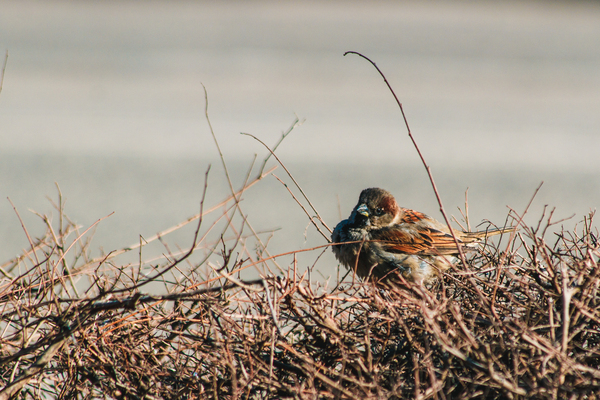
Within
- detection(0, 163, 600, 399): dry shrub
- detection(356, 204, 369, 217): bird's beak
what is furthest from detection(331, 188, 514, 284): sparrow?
detection(0, 163, 600, 399): dry shrub

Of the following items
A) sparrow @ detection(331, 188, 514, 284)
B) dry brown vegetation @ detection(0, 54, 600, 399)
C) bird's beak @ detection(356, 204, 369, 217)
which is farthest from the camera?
bird's beak @ detection(356, 204, 369, 217)

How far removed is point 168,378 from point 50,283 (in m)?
0.56

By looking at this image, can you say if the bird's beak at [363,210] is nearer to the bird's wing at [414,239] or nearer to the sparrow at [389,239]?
the sparrow at [389,239]

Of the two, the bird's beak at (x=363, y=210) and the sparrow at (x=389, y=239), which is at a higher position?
the bird's beak at (x=363, y=210)

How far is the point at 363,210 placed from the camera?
3.21m

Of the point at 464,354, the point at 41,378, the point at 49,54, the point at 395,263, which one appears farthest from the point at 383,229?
the point at 49,54

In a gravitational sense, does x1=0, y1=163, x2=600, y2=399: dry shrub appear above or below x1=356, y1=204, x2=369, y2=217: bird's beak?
below

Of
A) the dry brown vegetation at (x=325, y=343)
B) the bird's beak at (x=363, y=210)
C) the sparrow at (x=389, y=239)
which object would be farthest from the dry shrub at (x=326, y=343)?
the bird's beak at (x=363, y=210)

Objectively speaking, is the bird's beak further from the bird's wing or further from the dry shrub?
the dry shrub

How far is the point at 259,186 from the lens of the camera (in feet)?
28.6

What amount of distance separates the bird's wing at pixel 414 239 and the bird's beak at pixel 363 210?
140mm

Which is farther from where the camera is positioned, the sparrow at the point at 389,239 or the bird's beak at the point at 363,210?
the bird's beak at the point at 363,210

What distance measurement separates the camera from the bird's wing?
310cm

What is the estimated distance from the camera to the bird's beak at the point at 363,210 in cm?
320
